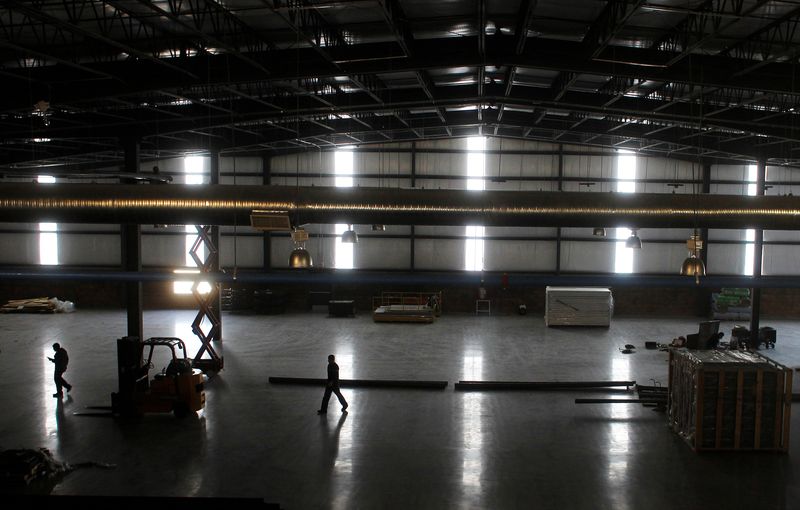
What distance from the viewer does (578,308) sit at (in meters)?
22.9

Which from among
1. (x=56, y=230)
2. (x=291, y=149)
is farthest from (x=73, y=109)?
(x=56, y=230)

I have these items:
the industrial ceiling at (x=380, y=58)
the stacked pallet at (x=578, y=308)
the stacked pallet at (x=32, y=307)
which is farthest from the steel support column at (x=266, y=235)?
the stacked pallet at (x=578, y=308)

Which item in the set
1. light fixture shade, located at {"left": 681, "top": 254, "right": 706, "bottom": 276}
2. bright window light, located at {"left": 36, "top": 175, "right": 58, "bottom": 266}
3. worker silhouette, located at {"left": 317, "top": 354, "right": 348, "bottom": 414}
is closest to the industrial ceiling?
light fixture shade, located at {"left": 681, "top": 254, "right": 706, "bottom": 276}

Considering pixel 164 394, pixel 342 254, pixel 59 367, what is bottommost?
pixel 164 394

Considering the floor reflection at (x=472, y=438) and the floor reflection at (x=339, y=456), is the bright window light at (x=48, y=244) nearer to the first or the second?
the floor reflection at (x=339, y=456)

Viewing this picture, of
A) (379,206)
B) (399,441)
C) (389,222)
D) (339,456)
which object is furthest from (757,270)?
(339,456)

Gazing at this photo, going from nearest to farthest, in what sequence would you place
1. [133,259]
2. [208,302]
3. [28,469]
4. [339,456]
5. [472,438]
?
[28,469] < [339,456] < [472,438] < [133,259] < [208,302]

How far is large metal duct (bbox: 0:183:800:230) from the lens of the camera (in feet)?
30.9

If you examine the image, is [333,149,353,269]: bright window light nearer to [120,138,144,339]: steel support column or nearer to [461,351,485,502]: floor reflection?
[120,138,144,339]: steel support column

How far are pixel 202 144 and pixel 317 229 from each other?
22.7 feet

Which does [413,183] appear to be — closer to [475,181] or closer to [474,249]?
[475,181]

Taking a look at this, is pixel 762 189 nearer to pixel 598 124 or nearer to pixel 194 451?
pixel 598 124

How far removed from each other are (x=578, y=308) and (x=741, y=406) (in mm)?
12800

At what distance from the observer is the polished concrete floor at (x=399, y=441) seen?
28.0ft
